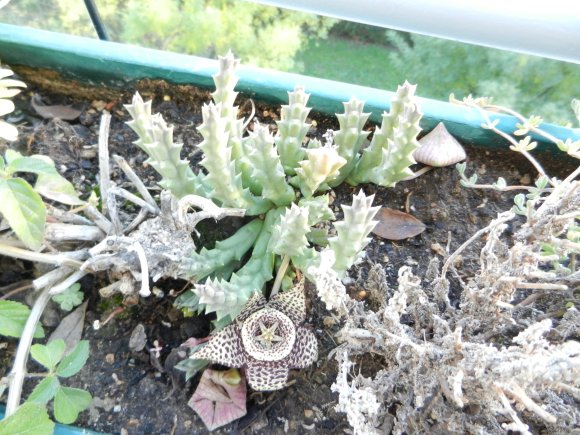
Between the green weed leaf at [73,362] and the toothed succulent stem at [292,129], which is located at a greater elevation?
the toothed succulent stem at [292,129]

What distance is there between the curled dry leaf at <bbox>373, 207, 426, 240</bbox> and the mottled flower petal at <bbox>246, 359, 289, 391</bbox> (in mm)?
358

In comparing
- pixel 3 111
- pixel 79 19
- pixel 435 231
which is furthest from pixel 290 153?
pixel 79 19

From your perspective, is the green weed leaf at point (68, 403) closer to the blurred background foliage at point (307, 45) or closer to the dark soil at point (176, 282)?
the dark soil at point (176, 282)

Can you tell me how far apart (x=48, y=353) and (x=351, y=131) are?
59cm

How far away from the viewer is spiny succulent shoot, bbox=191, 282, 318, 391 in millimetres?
818

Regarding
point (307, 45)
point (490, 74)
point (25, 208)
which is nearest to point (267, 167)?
point (25, 208)

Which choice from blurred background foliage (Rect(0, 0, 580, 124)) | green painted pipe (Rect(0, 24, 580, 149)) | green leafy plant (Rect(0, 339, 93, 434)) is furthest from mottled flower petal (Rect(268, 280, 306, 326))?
blurred background foliage (Rect(0, 0, 580, 124))

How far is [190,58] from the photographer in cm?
113

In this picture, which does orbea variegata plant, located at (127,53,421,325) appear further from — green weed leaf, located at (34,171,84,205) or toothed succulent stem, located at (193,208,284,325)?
green weed leaf, located at (34,171,84,205)

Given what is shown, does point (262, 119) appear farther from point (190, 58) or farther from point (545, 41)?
point (545, 41)

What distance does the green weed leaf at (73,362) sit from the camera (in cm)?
83

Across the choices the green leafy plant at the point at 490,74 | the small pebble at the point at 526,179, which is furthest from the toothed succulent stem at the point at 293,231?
the green leafy plant at the point at 490,74

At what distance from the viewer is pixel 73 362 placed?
83 cm

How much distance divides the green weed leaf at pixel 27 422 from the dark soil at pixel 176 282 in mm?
194
